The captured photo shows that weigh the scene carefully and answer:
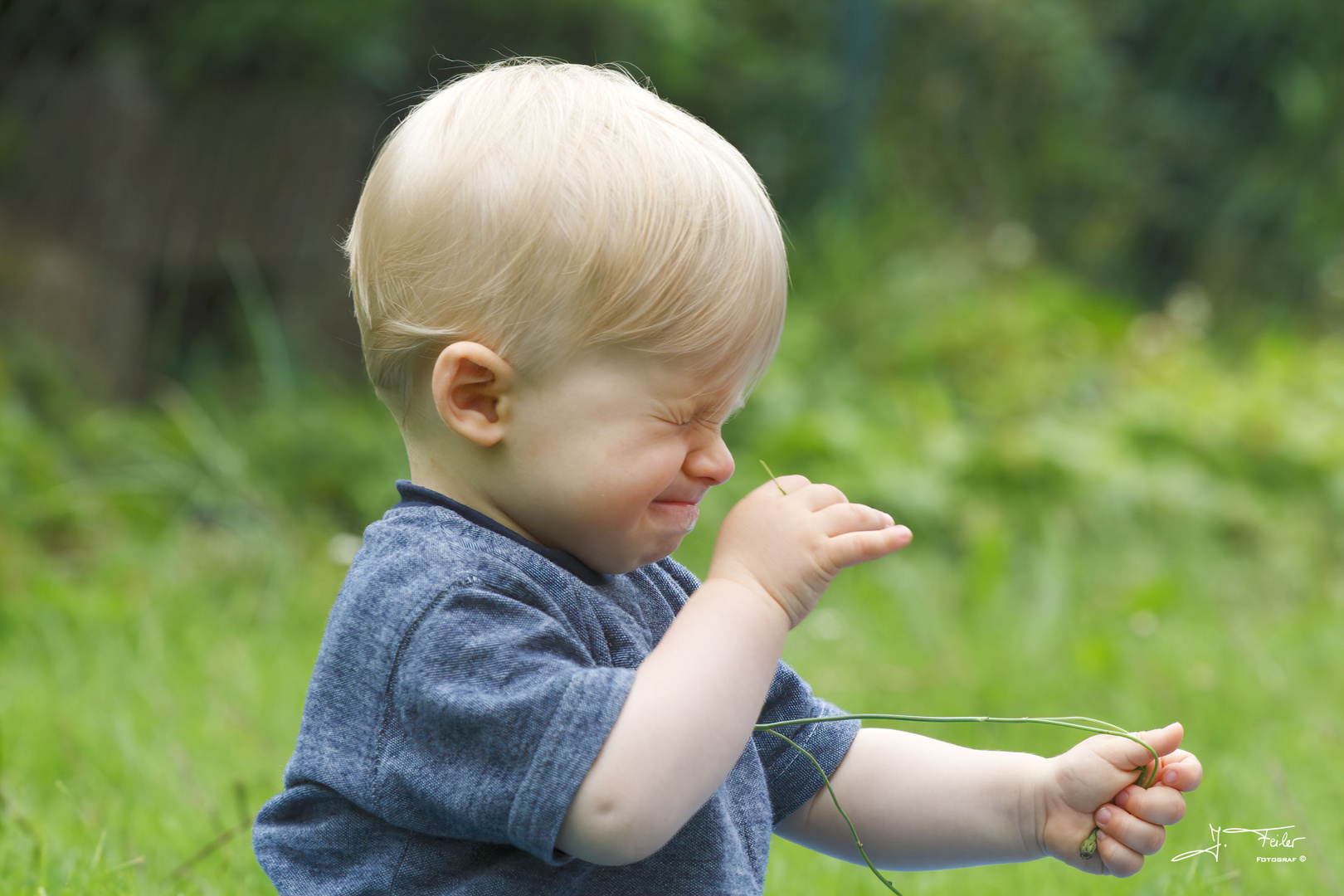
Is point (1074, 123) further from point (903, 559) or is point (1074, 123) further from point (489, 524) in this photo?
point (489, 524)

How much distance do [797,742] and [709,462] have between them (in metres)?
0.42

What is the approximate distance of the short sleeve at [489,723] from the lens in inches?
41.9

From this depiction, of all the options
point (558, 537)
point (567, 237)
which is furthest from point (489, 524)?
point (567, 237)

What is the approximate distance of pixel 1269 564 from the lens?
3.54 m

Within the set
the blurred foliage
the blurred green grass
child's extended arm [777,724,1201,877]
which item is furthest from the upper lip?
the blurred foliage

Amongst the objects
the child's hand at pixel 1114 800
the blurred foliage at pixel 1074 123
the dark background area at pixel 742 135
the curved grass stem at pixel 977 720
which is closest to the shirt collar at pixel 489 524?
the curved grass stem at pixel 977 720

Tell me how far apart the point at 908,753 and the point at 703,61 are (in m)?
3.91

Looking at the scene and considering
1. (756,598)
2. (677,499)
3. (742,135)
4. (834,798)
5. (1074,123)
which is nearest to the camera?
(756,598)

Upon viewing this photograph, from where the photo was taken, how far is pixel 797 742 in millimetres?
1485

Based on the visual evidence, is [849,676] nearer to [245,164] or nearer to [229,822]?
[229,822]

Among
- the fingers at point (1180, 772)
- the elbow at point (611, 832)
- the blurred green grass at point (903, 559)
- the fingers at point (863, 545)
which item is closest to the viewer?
the elbow at point (611, 832)

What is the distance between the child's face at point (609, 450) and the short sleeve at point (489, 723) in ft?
0.39

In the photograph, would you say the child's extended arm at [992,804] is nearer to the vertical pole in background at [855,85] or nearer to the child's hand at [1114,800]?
the child's hand at [1114,800]

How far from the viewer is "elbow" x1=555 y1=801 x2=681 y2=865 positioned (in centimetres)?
106
